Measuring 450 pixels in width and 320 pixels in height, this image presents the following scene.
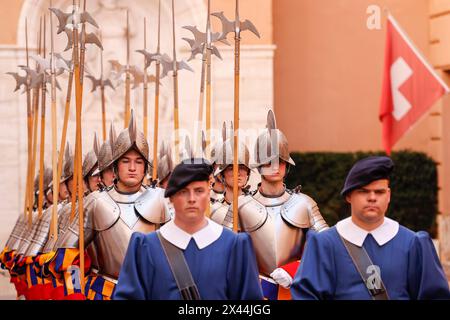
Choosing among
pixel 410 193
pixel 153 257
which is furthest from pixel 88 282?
pixel 410 193

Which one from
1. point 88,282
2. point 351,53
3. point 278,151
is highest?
point 351,53

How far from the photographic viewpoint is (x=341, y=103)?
736 inches

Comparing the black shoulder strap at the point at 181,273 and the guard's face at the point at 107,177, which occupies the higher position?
the guard's face at the point at 107,177

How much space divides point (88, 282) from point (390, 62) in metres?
2.91

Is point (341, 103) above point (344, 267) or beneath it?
above

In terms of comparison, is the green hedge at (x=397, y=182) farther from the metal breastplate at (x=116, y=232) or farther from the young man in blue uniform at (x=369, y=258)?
the young man in blue uniform at (x=369, y=258)

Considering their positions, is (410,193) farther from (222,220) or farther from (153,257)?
(153,257)

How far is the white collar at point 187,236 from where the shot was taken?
6844 millimetres

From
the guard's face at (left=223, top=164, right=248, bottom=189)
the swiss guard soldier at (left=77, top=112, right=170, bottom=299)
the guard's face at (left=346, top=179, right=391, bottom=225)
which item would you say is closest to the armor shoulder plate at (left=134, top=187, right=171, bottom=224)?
the swiss guard soldier at (left=77, top=112, right=170, bottom=299)

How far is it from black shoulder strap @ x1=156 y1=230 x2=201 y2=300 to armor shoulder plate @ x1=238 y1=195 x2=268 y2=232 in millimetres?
2776

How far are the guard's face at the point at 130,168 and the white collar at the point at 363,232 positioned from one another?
2.69 meters

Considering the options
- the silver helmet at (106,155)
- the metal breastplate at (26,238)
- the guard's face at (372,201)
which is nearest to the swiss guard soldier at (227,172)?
the silver helmet at (106,155)

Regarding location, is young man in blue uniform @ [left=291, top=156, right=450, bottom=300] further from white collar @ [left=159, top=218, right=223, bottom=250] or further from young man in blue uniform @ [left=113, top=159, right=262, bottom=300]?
white collar @ [left=159, top=218, right=223, bottom=250]
